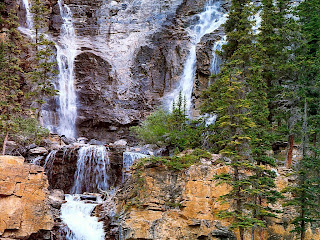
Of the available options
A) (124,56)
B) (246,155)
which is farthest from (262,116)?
(124,56)

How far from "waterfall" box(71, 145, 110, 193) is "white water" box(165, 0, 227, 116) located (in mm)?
15143

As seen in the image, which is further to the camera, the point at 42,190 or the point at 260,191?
the point at 42,190

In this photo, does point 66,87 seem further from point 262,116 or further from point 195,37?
point 262,116

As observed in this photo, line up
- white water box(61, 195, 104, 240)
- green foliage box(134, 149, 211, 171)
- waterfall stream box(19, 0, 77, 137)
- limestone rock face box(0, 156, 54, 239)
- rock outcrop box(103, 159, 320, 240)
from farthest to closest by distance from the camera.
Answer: waterfall stream box(19, 0, 77, 137) → white water box(61, 195, 104, 240) → green foliage box(134, 149, 211, 171) → rock outcrop box(103, 159, 320, 240) → limestone rock face box(0, 156, 54, 239)

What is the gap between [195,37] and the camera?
4675 centimetres

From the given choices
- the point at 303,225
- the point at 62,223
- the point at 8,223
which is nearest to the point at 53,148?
the point at 62,223

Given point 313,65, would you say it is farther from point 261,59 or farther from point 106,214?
point 106,214

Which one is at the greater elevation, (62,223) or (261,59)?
(261,59)

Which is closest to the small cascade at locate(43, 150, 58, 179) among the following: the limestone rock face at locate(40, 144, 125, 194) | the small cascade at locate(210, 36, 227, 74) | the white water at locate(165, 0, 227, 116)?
the limestone rock face at locate(40, 144, 125, 194)

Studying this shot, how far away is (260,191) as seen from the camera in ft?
54.1

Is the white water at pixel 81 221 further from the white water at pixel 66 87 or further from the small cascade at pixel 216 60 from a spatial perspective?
the small cascade at pixel 216 60

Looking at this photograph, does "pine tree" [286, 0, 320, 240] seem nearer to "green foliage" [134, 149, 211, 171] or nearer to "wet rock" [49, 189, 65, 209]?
"green foliage" [134, 149, 211, 171]

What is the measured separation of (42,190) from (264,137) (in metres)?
12.0

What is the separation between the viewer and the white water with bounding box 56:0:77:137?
4041cm
